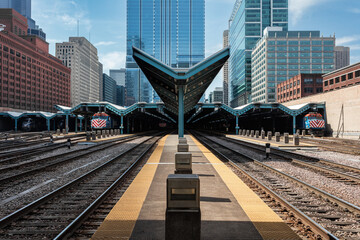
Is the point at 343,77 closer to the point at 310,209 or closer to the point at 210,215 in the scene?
the point at 310,209

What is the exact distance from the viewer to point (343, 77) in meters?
69.9

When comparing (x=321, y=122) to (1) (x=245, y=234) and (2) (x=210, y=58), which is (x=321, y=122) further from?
(1) (x=245, y=234)

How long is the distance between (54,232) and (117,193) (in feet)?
9.84

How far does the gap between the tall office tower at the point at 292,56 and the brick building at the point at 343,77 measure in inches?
1464

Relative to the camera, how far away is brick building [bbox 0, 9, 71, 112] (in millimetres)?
108525

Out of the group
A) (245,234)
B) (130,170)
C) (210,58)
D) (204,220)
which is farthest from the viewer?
(210,58)

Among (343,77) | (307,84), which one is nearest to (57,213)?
(343,77)

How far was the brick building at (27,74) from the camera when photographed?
109 meters

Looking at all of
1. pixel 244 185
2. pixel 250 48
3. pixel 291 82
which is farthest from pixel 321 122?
pixel 250 48

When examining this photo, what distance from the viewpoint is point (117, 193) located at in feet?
26.6

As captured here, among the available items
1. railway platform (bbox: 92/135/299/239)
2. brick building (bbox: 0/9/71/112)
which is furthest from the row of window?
railway platform (bbox: 92/135/299/239)

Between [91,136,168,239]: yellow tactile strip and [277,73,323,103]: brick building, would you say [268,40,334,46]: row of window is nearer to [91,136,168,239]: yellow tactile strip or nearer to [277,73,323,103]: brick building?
[277,73,323,103]: brick building

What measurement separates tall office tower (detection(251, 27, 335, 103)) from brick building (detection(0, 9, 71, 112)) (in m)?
113

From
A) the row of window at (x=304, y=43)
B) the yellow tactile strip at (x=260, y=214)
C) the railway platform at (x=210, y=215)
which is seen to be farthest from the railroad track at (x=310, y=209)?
the row of window at (x=304, y=43)
